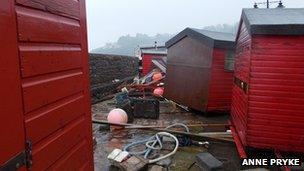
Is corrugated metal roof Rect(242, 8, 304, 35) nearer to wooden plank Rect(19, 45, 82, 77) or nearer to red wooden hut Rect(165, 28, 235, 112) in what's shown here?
red wooden hut Rect(165, 28, 235, 112)

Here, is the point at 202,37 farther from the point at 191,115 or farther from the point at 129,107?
the point at 129,107

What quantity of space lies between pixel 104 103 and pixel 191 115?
4723mm

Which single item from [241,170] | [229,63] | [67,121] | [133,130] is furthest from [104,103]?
[67,121]

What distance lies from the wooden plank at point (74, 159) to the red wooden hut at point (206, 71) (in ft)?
28.3

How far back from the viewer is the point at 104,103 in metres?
14.9

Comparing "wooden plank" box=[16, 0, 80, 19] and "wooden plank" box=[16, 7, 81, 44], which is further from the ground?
"wooden plank" box=[16, 0, 80, 19]

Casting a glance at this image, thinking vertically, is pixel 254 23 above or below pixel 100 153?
above

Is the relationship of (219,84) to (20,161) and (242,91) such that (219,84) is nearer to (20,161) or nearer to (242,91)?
(242,91)

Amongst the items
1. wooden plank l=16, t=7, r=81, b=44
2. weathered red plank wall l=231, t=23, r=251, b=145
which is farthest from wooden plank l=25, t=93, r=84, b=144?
weathered red plank wall l=231, t=23, r=251, b=145

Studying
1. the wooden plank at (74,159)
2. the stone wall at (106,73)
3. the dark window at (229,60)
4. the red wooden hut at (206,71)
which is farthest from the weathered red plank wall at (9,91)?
the stone wall at (106,73)

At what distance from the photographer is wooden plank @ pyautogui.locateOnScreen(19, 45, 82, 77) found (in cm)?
210

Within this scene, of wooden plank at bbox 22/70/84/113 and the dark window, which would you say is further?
the dark window

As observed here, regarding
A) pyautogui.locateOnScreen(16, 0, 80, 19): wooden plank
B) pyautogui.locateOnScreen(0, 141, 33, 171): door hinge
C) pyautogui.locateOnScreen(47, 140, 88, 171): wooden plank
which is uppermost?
pyautogui.locateOnScreen(16, 0, 80, 19): wooden plank

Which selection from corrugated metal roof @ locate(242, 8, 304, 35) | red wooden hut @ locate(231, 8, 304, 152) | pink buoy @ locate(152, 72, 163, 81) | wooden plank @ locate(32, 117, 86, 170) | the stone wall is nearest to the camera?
wooden plank @ locate(32, 117, 86, 170)
